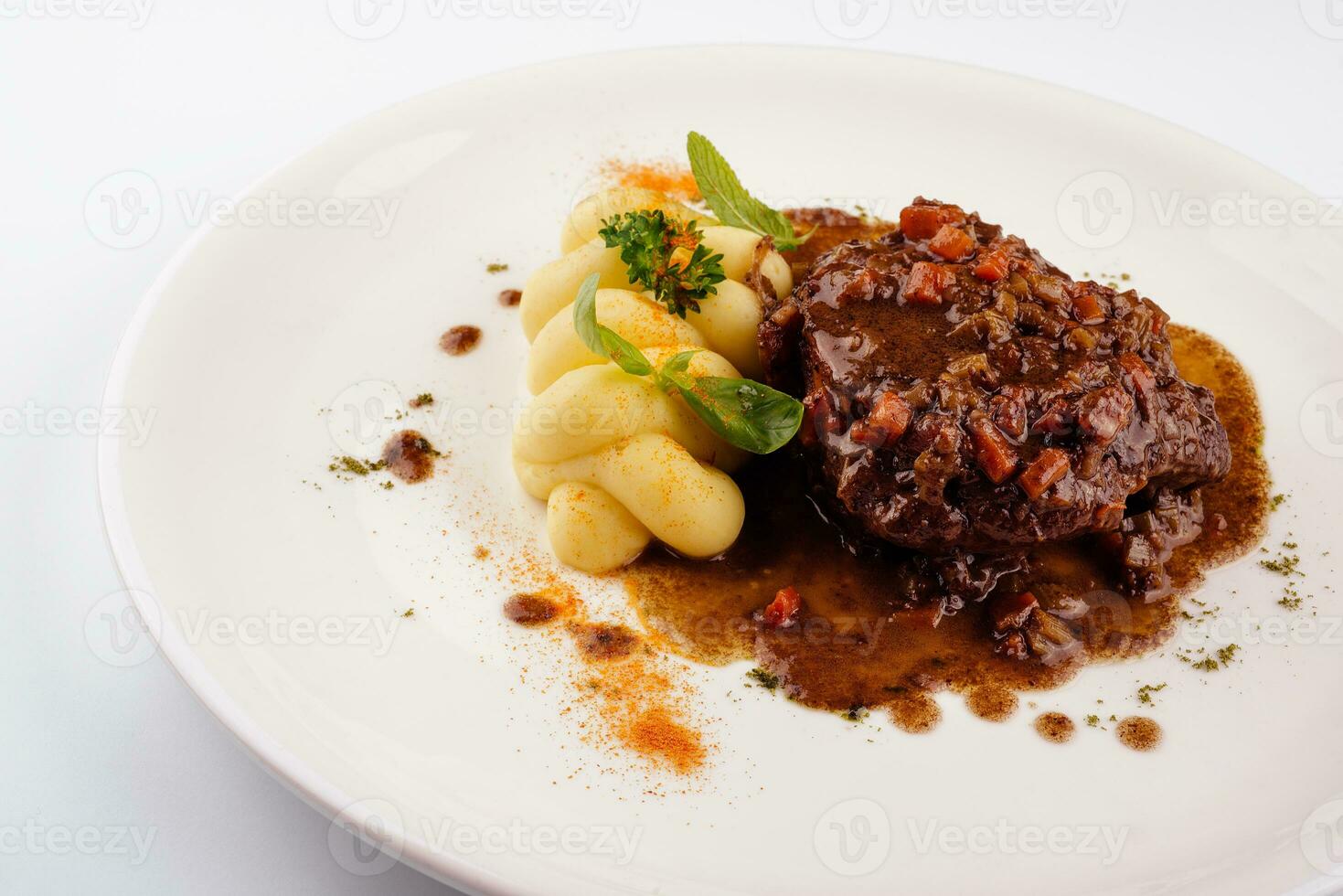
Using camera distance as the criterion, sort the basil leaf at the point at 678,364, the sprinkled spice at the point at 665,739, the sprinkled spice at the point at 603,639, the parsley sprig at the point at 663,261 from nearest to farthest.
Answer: the sprinkled spice at the point at 665,739, the sprinkled spice at the point at 603,639, the basil leaf at the point at 678,364, the parsley sprig at the point at 663,261

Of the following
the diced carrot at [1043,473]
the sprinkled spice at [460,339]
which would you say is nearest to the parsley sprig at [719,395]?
the diced carrot at [1043,473]

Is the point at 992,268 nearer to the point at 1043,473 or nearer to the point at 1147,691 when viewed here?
the point at 1043,473

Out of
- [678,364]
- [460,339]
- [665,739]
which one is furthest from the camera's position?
[460,339]

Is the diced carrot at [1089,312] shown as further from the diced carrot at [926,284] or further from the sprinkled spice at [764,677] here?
the sprinkled spice at [764,677]

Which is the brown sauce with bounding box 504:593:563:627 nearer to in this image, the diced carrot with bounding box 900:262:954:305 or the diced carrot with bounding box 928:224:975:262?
the diced carrot with bounding box 900:262:954:305

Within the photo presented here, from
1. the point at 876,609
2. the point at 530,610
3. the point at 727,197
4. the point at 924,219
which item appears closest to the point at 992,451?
the point at 876,609

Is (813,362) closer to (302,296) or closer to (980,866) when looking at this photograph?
(980,866)
